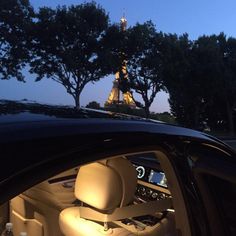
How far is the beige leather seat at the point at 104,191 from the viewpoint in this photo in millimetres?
2141

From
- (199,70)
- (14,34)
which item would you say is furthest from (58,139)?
(199,70)

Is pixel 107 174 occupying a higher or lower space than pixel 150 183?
higher

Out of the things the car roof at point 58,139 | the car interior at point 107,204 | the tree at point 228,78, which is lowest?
the car interior at point 107,204

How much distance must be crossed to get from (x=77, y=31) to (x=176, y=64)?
29.8ft

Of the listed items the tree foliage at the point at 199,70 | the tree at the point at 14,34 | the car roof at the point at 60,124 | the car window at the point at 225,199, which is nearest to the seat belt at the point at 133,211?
the car window at the point at 225,199

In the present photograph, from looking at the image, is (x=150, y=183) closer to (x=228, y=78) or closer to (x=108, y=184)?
(x=108, y=184)

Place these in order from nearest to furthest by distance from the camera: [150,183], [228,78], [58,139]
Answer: [58,139] < [150,183] < [228,78]

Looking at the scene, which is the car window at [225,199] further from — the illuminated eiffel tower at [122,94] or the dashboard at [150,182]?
the illuminated eiffel tower at [122,94]

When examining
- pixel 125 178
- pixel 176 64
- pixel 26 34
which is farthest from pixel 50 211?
pixel 176 64

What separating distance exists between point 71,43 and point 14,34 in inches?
131

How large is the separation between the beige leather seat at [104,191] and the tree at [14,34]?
2673 cm

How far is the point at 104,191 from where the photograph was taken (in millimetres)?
2123

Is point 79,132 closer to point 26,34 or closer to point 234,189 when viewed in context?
point 234,189

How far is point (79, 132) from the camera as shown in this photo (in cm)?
146
